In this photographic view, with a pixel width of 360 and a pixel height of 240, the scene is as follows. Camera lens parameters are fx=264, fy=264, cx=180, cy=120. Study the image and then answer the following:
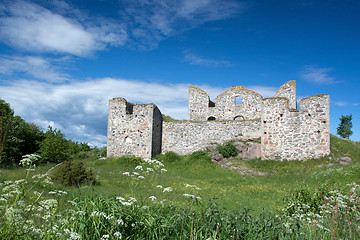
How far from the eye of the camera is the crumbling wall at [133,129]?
24.0 metres

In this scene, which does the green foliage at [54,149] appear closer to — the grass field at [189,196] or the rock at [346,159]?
the grass field at [189,196]

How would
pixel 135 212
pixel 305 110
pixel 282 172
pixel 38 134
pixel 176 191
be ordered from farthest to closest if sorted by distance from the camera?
pixel 38 134
pixel 305 110
pixel 282 172
pixel 176 191
pixel 135 212

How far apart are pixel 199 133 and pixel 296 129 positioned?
834 cm

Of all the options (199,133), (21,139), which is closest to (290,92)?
(199,133)

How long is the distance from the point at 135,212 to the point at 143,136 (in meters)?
19.3

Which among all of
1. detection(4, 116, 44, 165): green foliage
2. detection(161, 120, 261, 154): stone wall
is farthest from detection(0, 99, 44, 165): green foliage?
detection(161, 120, 261, 154): stone wall

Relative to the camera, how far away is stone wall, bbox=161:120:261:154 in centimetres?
2350

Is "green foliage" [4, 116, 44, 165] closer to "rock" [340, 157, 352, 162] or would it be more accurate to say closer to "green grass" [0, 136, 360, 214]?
"green grass" [0, 136, 360, 214]

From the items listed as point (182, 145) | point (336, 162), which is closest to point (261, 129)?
point (336, 162)

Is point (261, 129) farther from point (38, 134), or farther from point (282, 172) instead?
point (38, 134)

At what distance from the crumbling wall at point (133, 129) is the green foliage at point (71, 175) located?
36.4ft

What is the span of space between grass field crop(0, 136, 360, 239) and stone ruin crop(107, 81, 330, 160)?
136 centimetres

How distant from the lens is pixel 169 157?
2388 centimetres

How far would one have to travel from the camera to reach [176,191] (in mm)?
11961
